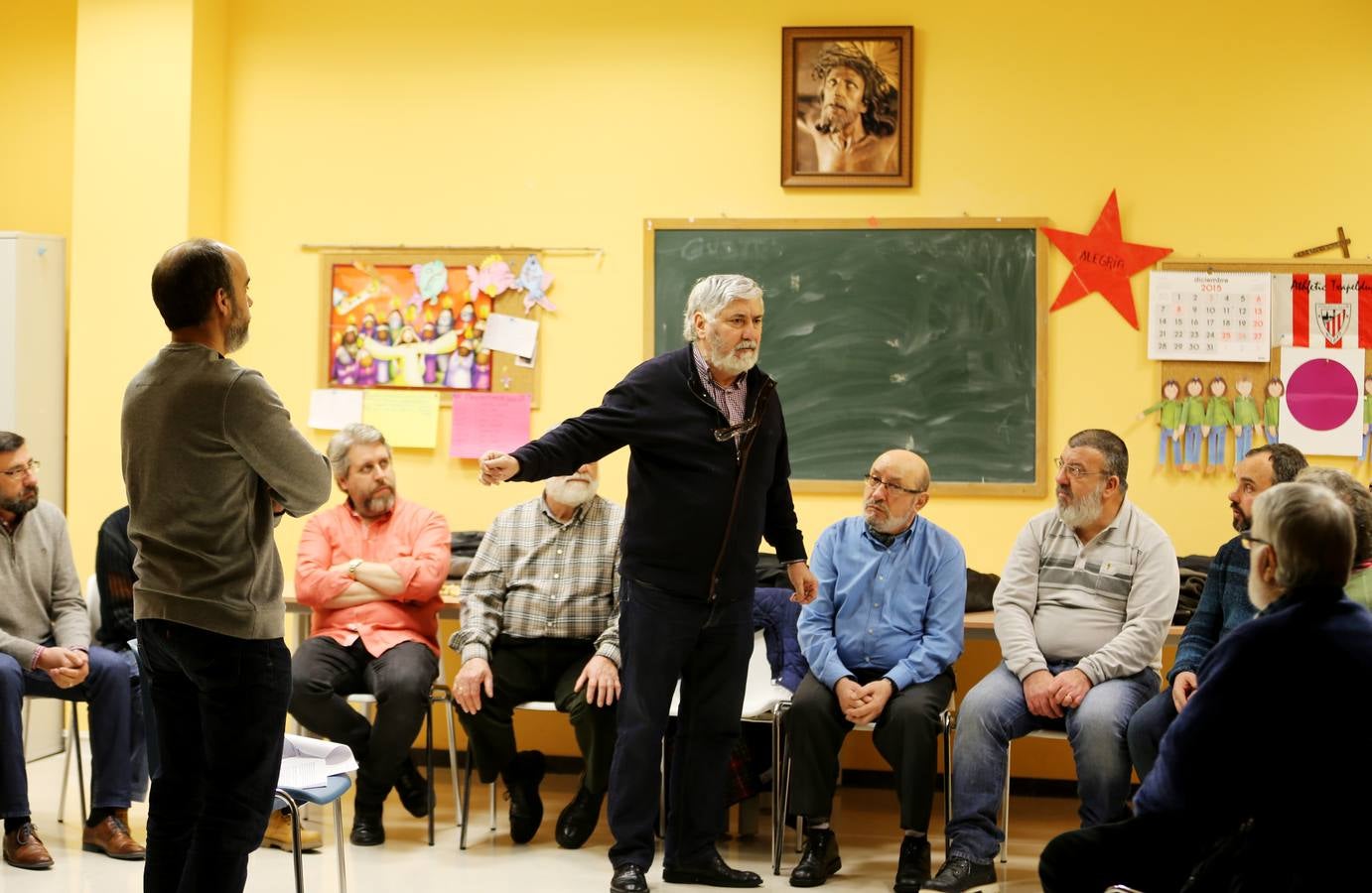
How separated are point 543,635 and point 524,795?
47 centimetres

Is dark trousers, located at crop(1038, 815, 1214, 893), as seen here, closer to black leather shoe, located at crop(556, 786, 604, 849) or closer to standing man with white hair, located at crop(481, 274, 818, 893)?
standing man with white hair, located at crop(481, 274, 818, 893)

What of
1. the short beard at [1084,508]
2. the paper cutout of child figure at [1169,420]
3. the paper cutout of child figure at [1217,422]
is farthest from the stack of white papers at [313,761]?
the paper cutout of child figure at [1217,422]

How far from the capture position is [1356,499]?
9.30 ft

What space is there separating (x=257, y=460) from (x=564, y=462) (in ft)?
4.01

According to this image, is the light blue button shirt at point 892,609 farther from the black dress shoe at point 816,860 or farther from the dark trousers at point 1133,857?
the dark trousers at point 1133,857

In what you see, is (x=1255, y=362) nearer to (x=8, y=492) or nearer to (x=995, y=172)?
(x=995, y=172)

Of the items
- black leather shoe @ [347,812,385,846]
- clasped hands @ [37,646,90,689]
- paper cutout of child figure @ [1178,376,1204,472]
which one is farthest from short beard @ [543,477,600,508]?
paper cutout of child figure @ [1178,376,1204,472]

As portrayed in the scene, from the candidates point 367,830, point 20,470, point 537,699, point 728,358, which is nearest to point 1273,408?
point 728,358

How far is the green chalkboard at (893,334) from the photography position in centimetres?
487

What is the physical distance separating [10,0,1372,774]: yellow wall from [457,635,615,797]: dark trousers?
88cm

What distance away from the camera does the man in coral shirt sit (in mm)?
4223

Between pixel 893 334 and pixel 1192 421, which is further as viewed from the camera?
pixel 893 334

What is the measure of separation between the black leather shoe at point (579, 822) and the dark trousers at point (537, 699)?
0.04 meters

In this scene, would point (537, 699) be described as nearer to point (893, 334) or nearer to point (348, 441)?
point (348, 441)
